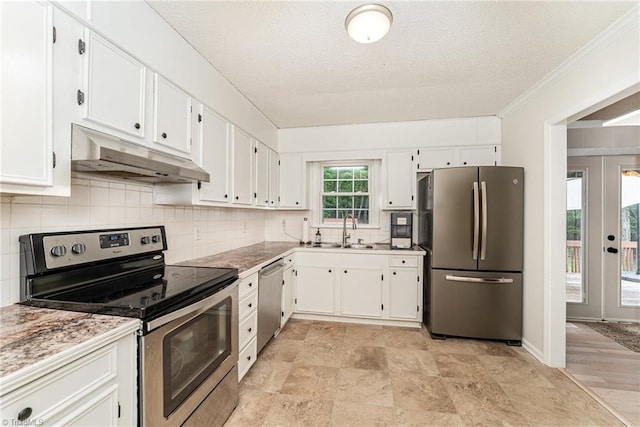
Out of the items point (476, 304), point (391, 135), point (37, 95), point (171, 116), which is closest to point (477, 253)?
point (476, 304)

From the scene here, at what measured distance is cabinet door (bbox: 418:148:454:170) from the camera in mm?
3369

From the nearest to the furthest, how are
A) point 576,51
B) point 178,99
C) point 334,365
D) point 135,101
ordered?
1. point 135,101
2. point 178,99
3. point 576,51
4. point 334,365

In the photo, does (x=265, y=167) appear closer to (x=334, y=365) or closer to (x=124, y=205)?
(x=124, y=205)

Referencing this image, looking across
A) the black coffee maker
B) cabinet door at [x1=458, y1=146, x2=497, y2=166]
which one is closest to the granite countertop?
the black coffee maker

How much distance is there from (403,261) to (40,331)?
2.96 meters

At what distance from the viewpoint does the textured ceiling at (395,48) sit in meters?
1.58

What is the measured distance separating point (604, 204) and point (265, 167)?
13.6 feet

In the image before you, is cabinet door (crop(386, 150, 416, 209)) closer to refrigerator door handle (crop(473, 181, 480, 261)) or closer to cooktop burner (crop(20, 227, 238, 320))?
refrigerator door handle (crop(473, 181, 480, 261))

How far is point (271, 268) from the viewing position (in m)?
2.62

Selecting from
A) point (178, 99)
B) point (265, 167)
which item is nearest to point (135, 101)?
point (178, 99)

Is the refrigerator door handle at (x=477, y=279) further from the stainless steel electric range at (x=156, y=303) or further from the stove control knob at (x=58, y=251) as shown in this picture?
the stove control knob at (x=58, y=251)

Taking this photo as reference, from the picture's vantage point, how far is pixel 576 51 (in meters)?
1.97

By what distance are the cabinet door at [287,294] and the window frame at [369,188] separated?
98 centimetres

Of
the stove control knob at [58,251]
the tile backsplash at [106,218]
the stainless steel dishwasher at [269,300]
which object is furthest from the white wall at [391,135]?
the stove control knob at [58,251]
